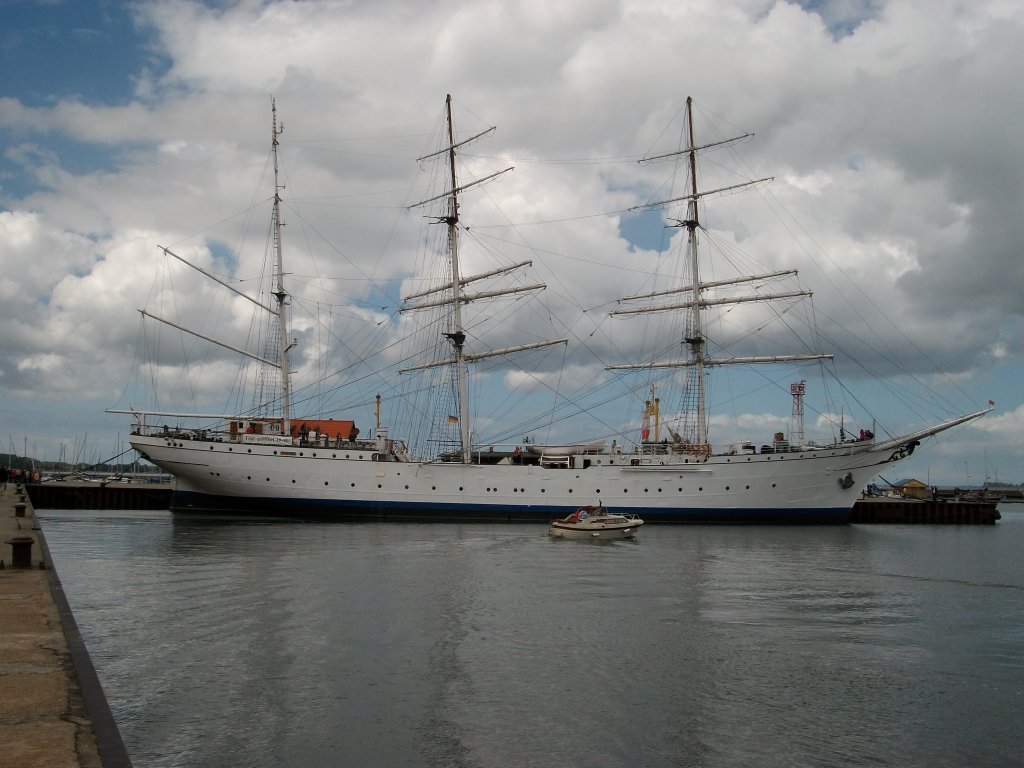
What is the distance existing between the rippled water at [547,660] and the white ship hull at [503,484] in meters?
17.7

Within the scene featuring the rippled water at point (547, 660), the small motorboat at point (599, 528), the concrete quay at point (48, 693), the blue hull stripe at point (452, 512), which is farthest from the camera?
the blue hull stripe at point (452, 512)

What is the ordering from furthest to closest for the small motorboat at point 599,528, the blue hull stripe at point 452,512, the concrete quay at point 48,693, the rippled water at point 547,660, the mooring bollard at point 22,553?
the blue hull stripe at point 452,512 → the small motorboat at point 599,528 → the mooring bollard at point 22,553 → the rippled water at point 547,660 → the concrete quay at point 48,693

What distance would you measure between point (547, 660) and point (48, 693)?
28.7ft

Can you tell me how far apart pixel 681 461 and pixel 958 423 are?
16063mm

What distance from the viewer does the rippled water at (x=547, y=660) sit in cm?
1071

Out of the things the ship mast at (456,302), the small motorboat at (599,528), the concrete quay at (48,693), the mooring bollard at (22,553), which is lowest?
the small motorboat at (599,528)

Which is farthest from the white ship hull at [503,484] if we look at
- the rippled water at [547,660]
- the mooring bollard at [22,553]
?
the mooring bollard at [22,553]

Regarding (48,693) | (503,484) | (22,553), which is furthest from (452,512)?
(48,693)

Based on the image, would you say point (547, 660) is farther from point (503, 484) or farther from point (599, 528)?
point (503, 484)

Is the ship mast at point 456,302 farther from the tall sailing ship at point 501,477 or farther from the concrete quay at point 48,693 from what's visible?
the concrete quay at point 48,693

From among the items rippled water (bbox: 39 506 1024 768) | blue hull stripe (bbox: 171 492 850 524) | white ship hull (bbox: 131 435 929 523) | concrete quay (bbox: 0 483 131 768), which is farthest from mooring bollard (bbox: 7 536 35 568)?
Answer: blue hull stripe (bbox: 171 492 850 524)

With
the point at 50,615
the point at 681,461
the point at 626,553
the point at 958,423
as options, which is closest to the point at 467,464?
the point at 681,461

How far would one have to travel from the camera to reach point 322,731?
10.9 metres

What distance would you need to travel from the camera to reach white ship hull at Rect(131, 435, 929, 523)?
47.0 meters
